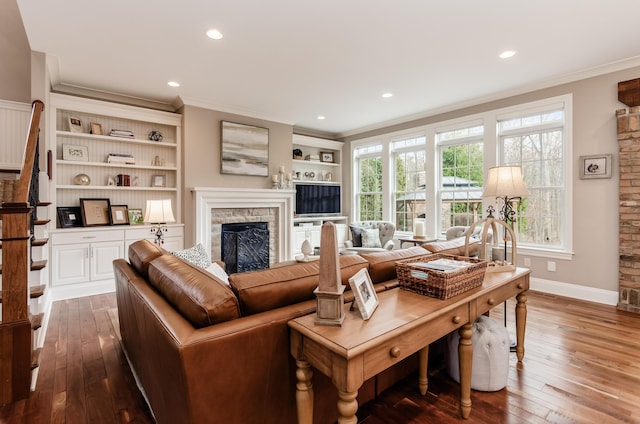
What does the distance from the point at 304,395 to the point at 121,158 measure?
444 centimetres

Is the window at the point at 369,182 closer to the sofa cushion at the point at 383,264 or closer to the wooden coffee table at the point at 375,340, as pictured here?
the sofa cushion at the point at 383,264

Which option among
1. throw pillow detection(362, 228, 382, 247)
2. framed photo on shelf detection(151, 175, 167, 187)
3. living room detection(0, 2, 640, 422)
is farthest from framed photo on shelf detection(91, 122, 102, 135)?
throw pillow detection(362, 228, 382, 247)

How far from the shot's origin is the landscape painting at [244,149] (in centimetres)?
503

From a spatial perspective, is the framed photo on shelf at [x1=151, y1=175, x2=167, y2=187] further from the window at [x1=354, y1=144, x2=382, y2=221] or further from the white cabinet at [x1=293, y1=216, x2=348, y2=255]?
the window at [x1=354, y1=144, x2=382, y2=221]

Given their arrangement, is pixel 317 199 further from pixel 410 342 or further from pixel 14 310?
pixel 410 342

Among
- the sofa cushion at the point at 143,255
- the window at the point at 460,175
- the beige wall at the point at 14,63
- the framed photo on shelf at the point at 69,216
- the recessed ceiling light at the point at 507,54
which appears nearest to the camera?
the sofa cushion at the point at 143,255

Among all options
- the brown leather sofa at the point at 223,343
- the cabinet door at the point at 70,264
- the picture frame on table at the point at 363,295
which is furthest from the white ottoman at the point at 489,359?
the cabinet door at the point at 70,264

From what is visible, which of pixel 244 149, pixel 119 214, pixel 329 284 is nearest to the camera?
pixel 329 284

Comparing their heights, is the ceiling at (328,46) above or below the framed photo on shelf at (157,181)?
above

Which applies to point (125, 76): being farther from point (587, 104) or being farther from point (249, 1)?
point (587, 104)

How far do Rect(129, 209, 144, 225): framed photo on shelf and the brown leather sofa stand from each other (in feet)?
10.5

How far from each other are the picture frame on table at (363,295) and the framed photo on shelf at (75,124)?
14.8 ft

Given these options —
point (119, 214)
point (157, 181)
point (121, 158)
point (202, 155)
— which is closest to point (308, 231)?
point (202, 155)

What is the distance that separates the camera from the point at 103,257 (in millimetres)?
4105
